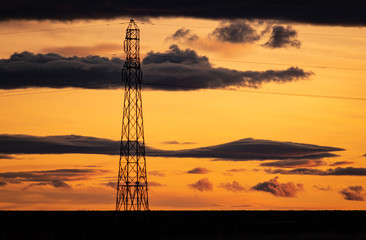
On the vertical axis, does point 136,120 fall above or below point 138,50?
below

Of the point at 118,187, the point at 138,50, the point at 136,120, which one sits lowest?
the point at 118,187
